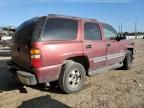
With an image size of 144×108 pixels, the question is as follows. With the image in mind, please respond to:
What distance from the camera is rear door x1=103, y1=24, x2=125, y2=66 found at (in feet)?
24.4

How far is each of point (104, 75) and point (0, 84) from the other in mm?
3588

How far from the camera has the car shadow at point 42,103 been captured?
5.09 m

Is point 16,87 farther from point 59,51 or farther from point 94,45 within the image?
point 94,45

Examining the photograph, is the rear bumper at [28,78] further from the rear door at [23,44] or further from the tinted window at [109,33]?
the tinted window at [109,33]

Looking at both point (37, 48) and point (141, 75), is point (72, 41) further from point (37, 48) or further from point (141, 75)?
point (141, 75)

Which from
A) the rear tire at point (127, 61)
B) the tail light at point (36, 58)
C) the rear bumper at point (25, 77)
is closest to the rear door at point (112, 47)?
the rear tire at point (127, 61)

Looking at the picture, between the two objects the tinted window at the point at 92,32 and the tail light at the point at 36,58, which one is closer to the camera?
the tail light at the point at 36,58

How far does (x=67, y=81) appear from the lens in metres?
5.79

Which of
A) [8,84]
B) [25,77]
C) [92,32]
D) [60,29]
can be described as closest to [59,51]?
[60,29]

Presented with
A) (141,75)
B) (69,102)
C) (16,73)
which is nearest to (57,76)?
(69,102)

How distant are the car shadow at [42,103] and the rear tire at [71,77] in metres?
0.51

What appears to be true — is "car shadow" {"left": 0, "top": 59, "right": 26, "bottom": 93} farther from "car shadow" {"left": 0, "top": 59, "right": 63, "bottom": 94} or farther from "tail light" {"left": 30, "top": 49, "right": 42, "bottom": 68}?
"tail light" {"left": 30, "top": 49, "right": 42, "bottom": 68}

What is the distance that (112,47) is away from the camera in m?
7.58

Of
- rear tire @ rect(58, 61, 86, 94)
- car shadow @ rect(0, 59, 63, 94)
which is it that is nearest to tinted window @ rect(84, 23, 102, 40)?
rear tire @ rect(58, 61, 86, 94)
